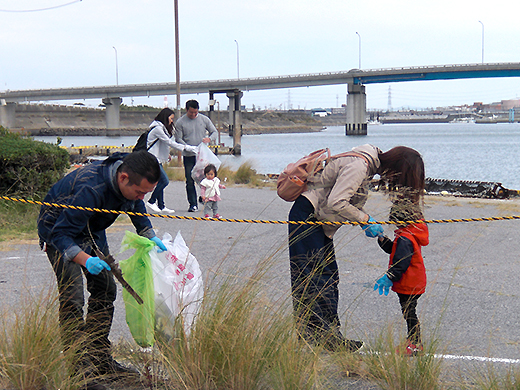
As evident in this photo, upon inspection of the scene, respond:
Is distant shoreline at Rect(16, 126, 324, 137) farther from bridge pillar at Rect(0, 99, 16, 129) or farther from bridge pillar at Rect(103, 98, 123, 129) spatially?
bridge pillar at Rect(0, 99, 16, 129)

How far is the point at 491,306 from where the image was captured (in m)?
4.77

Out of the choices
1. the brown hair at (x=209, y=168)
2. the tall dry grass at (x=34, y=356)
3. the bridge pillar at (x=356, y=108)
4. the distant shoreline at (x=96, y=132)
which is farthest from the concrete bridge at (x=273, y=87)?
the tall dry grass at (x=34, y=356)

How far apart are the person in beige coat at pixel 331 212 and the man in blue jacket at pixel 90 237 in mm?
914

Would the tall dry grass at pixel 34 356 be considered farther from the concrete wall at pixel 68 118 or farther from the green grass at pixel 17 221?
the concrete wall at pixel 68 118

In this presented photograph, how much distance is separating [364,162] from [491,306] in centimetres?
214

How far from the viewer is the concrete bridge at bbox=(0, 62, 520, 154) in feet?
233

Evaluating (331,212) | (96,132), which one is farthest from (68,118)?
(331,212)

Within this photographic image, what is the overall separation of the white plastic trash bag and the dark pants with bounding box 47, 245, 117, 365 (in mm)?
296

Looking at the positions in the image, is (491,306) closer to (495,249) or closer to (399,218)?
(399,218)

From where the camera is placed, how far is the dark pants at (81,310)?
3043 mm

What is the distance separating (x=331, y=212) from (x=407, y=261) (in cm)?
56

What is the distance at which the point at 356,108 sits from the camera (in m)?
83.5

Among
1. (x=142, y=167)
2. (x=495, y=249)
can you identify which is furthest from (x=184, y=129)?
(x=142, y=167)

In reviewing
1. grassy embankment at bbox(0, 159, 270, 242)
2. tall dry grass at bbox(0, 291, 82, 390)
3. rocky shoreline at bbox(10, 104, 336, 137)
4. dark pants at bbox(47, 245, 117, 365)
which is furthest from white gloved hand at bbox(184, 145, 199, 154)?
rocky shoreline at bbox(10, 104, 336, 137)
